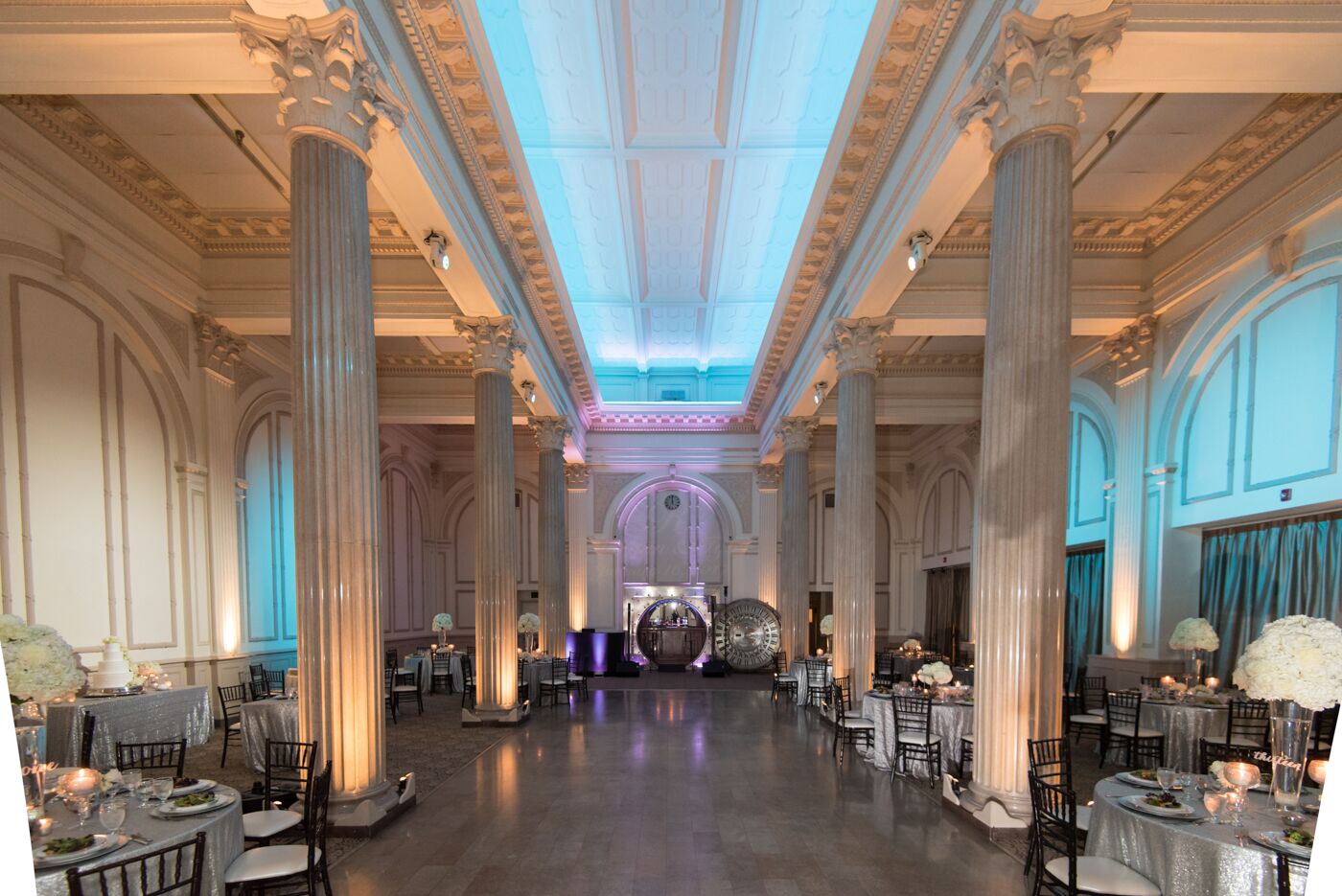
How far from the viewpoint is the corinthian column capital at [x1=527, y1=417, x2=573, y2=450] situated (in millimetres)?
15445

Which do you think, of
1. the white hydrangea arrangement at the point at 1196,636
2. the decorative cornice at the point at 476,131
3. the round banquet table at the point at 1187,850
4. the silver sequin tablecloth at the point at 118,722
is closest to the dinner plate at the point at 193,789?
the silver sequin tablecloth at the point at 118,722

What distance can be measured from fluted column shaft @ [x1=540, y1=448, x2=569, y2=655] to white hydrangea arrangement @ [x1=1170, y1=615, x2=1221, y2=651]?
10.5m

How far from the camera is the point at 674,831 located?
5.71 m

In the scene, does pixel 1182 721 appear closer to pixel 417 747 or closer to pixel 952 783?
pixel 952 783

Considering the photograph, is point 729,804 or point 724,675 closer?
point 729,804

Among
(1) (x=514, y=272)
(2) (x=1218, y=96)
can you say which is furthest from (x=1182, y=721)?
(1) (x=514, y=272)

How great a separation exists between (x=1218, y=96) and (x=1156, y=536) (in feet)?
17.9

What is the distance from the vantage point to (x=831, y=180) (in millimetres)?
7988

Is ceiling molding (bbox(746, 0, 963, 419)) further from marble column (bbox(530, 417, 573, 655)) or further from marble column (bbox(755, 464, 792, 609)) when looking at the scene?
marble column (bbox(755, 464, 792, 609))

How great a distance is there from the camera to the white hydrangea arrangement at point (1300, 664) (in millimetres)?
3518

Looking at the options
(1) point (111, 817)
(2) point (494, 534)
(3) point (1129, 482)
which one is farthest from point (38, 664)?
(3) point (1129, 482)

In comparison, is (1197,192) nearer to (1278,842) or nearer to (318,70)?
(1278,842)

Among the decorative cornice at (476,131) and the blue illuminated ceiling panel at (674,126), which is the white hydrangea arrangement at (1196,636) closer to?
the blue illuminated ceiling panel at (674,126)

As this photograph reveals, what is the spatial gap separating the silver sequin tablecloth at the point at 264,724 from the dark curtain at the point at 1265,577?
950cm
